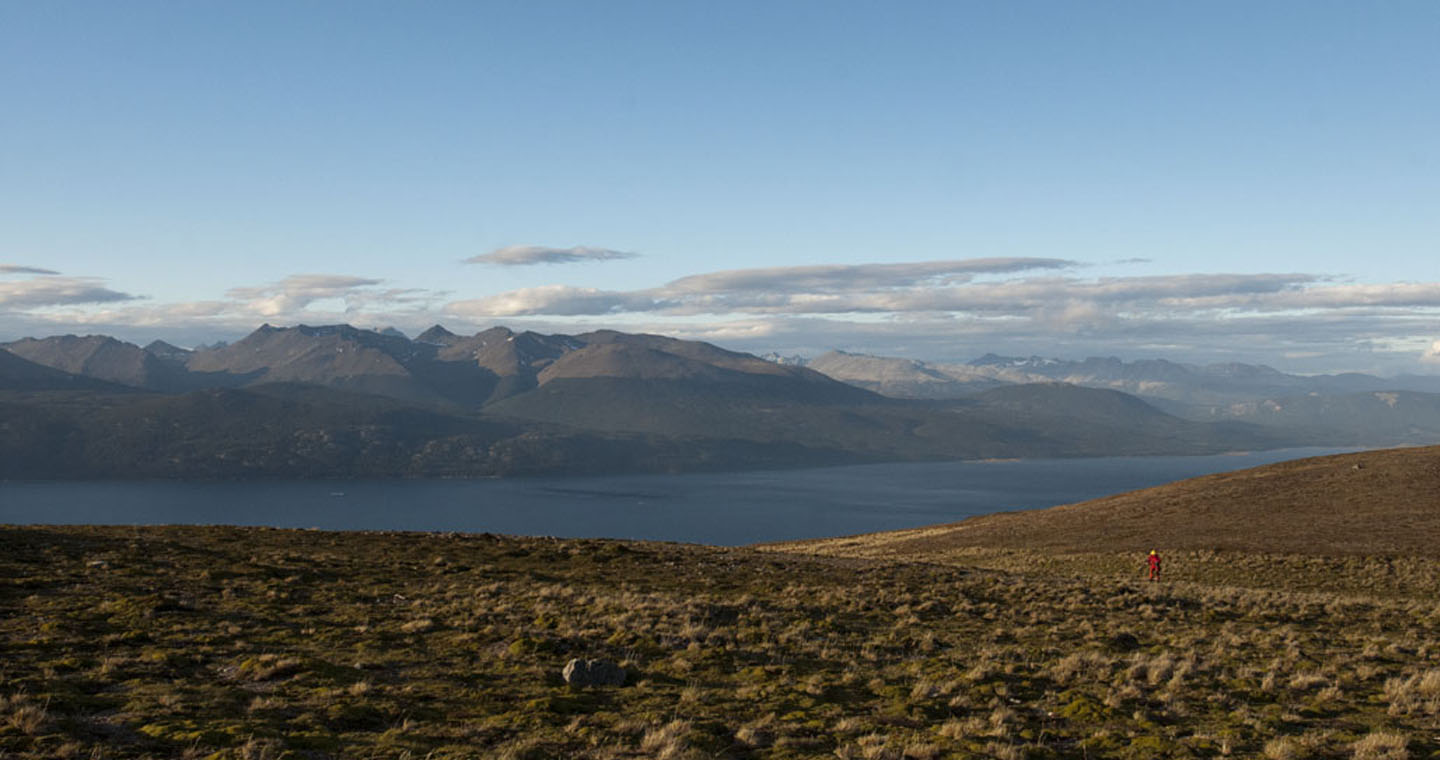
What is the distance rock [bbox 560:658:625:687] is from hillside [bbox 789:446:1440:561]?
45021mm

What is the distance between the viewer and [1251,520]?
61.4 metres

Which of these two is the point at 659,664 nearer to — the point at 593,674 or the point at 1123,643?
the point at 593,674

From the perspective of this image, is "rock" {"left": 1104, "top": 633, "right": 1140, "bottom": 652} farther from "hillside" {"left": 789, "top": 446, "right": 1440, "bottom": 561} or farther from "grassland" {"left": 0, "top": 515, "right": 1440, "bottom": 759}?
"hillside" {"left": 789, "top": 446, "right": 1440, "bottom": 561}

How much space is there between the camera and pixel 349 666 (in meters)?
15.8

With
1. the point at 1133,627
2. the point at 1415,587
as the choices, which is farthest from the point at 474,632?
the point at 1415,587

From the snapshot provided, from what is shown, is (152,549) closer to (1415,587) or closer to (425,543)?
(425,543)

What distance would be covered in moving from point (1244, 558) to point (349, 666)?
48213 mm

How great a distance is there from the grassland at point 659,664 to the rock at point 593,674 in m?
0.30

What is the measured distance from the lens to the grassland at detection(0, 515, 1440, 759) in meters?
12.1

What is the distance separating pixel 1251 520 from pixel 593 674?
2440 inches

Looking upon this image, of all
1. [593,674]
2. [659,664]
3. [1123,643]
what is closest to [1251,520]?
[1123,643]

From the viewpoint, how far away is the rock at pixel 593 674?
15141 mm

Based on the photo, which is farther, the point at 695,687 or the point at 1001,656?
the point at 1001,656

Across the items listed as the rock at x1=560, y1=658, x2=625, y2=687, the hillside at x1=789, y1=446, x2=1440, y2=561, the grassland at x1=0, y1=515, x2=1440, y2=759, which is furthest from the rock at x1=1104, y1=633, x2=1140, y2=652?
the hillside at x1=789, y1=446, x2=1440, y2=561
